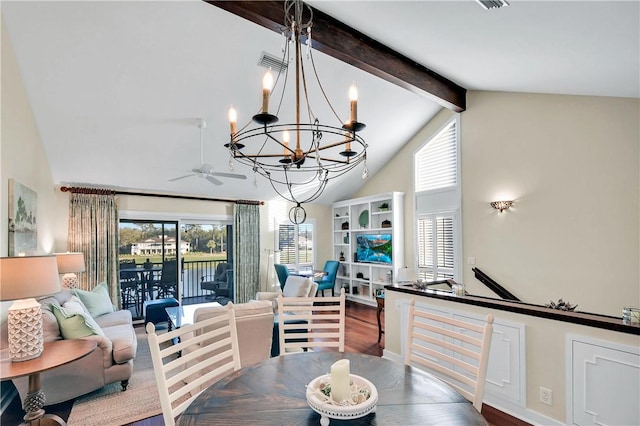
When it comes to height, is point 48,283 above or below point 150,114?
below

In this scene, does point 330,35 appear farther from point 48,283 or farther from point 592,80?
point 48,283

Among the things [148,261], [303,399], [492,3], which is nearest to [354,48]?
[492,3]

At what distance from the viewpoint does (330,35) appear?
312 cm

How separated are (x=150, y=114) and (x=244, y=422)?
3.74 meters

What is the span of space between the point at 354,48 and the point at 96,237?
15.8 feet

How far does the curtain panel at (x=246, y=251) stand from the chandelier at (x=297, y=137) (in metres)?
0.89

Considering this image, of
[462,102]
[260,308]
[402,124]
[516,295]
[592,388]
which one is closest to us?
[592,388]

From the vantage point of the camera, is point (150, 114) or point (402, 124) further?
point (402, 124)

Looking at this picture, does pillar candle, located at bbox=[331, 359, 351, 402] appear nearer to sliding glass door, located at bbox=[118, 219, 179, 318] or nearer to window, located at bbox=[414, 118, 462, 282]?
window, located at bbox=[414, 118, 462, 282]

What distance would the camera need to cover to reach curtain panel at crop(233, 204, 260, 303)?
21.5 feet

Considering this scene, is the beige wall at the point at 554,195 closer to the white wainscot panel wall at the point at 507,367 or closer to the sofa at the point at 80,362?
the white wainscot panel wall at the point at 507,367

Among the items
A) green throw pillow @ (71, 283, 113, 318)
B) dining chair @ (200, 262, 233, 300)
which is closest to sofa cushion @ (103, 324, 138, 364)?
green throw pillow @ (71, 283, 113, 318)

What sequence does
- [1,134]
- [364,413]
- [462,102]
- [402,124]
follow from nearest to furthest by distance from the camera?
[364,413] < [1,134] < [462,102] < [402,124]

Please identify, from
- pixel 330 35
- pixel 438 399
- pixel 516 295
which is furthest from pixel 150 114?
pixel 516 295
